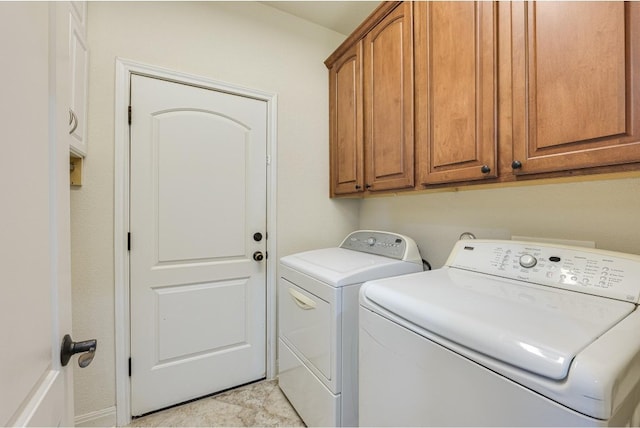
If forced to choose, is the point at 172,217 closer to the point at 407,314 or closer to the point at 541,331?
the point at 407,314

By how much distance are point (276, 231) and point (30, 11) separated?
164 centimetres

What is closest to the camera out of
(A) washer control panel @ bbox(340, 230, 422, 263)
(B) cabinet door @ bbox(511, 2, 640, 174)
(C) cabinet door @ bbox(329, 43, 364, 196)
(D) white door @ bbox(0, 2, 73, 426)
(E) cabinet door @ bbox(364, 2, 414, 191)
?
(D) white door @ bbox(0, 2, 73, 426)

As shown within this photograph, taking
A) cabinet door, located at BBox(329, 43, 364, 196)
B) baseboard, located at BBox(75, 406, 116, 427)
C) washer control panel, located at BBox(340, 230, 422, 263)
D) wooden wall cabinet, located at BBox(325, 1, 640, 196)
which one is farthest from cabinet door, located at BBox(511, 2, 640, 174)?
baseboard, located at BBox(75, 406, 116, 427)

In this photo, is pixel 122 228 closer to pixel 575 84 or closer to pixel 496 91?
pixel 496 91

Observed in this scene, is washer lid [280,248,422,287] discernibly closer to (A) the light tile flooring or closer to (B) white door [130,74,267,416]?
(B) white door [130,74,267,416]

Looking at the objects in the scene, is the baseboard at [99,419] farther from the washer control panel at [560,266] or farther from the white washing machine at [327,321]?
the washer control panel at [560,266]

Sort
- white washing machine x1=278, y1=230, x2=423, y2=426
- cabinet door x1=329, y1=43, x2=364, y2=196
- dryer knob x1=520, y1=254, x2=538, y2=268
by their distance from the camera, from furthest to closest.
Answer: cabinet door x1=329, y1=43, x2=364, y2=196, white washing machine x1=278, y1=230, x2=423, y2=426, dryer knob x1=520, y1=254, x2=538, y2=268

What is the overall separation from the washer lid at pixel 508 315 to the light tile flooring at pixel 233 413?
116cm

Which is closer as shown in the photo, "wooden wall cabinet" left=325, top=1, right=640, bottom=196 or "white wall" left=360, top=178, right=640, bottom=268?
"wooden wall cabinet" left=325, top=1, right=640, bottom=196

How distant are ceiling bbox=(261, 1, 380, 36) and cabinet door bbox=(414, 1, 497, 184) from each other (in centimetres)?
75

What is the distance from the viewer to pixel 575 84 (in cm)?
89

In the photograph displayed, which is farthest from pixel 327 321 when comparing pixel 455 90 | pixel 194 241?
pixel 455 90

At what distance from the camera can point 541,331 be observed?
64 centimetres

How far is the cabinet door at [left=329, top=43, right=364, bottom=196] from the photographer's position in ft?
6.20
